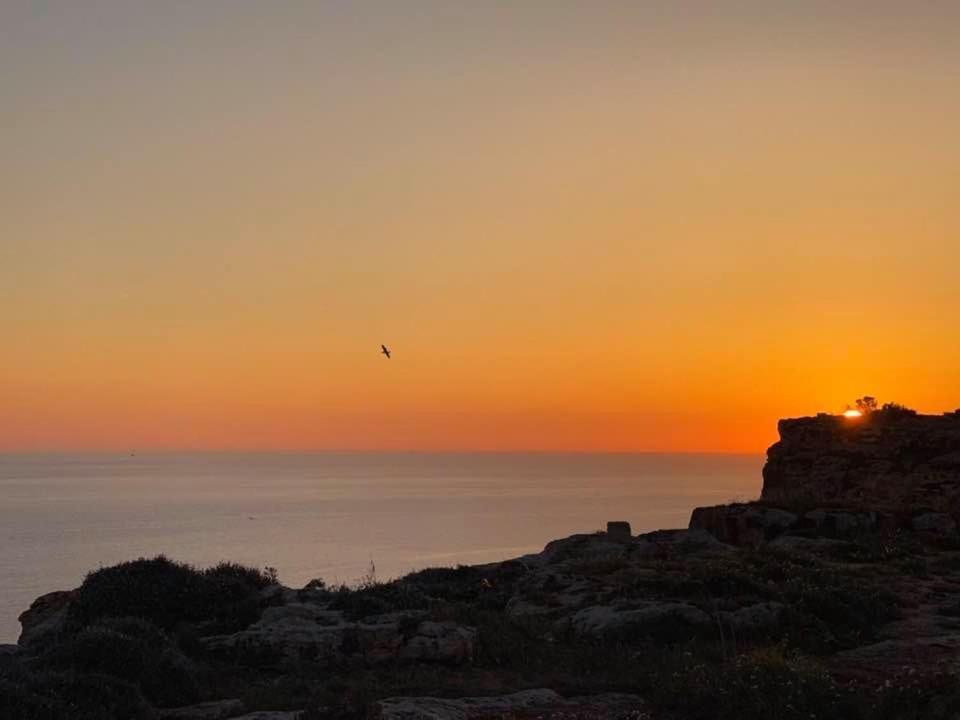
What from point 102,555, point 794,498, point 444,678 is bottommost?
point 102,555

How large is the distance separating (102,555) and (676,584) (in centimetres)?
10782

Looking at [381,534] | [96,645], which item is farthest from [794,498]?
[381,534]

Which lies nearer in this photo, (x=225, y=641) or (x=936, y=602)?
(x=225, y=641)

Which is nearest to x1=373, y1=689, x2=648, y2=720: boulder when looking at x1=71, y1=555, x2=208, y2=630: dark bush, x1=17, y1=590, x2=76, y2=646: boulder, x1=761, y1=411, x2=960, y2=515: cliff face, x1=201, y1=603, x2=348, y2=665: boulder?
x1=201, y1=603, x2=348, y2=665: boulder

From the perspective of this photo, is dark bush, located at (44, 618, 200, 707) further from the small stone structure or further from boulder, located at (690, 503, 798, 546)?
boulder, located at (690, 503, 798, 546)

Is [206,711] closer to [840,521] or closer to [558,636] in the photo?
[558,636]

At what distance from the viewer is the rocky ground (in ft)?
42.1

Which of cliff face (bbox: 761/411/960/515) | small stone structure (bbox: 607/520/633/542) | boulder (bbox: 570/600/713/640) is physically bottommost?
boulder (bbox: 570/600/713/640)

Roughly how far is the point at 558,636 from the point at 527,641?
71 centimetres

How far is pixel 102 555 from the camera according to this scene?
377 ft

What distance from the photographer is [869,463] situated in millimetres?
32281

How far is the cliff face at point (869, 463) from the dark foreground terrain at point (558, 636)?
3009 millimetres

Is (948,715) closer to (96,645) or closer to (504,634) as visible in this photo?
(504,634)

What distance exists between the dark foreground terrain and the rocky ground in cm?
5
